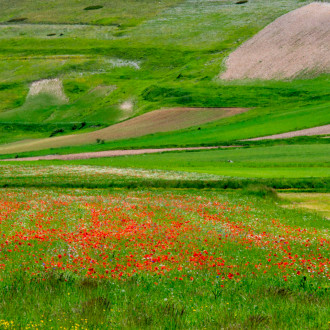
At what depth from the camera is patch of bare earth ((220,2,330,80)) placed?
392 ft

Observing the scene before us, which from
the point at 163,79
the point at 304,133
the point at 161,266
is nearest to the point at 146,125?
the point at 304,133

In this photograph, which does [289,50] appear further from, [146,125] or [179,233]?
[179,233]

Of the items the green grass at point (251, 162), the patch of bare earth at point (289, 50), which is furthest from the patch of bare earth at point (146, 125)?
the green grass at point (251, 162)

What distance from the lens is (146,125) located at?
10281cm

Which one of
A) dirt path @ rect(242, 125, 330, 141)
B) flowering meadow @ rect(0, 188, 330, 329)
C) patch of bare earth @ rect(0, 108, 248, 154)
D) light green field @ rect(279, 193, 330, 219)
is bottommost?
dirt path @ rect(242, 125, 330, 141)

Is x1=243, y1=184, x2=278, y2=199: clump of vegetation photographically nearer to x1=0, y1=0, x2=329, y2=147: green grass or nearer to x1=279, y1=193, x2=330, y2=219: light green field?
x1=279, y1=193, x2=330, y2=219: light green field

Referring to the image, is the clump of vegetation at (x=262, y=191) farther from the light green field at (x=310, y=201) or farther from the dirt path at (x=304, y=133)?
the dirt path at (x=304, y=133)

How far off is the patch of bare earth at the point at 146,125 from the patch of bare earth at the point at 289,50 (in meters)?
25.5

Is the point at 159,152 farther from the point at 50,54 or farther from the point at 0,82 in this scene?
the point at 50,54

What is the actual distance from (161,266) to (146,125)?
89.9 meters

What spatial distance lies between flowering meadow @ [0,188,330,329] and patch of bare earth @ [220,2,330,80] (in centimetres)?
10099

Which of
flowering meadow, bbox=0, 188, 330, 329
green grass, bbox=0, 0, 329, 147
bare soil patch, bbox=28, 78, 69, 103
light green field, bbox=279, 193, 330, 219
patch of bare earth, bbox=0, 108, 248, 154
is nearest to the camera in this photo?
flowering meadow, bbox=0, 188, 330, 329

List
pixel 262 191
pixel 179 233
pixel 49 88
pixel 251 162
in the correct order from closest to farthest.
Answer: pixel 179 233 < pixel 262 191 < pixel 251 162 < pixel 49 88

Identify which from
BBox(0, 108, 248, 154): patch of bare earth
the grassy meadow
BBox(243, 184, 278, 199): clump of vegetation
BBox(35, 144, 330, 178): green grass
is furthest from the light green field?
BBox(0, 108, 248, 154): patch of bare earth
